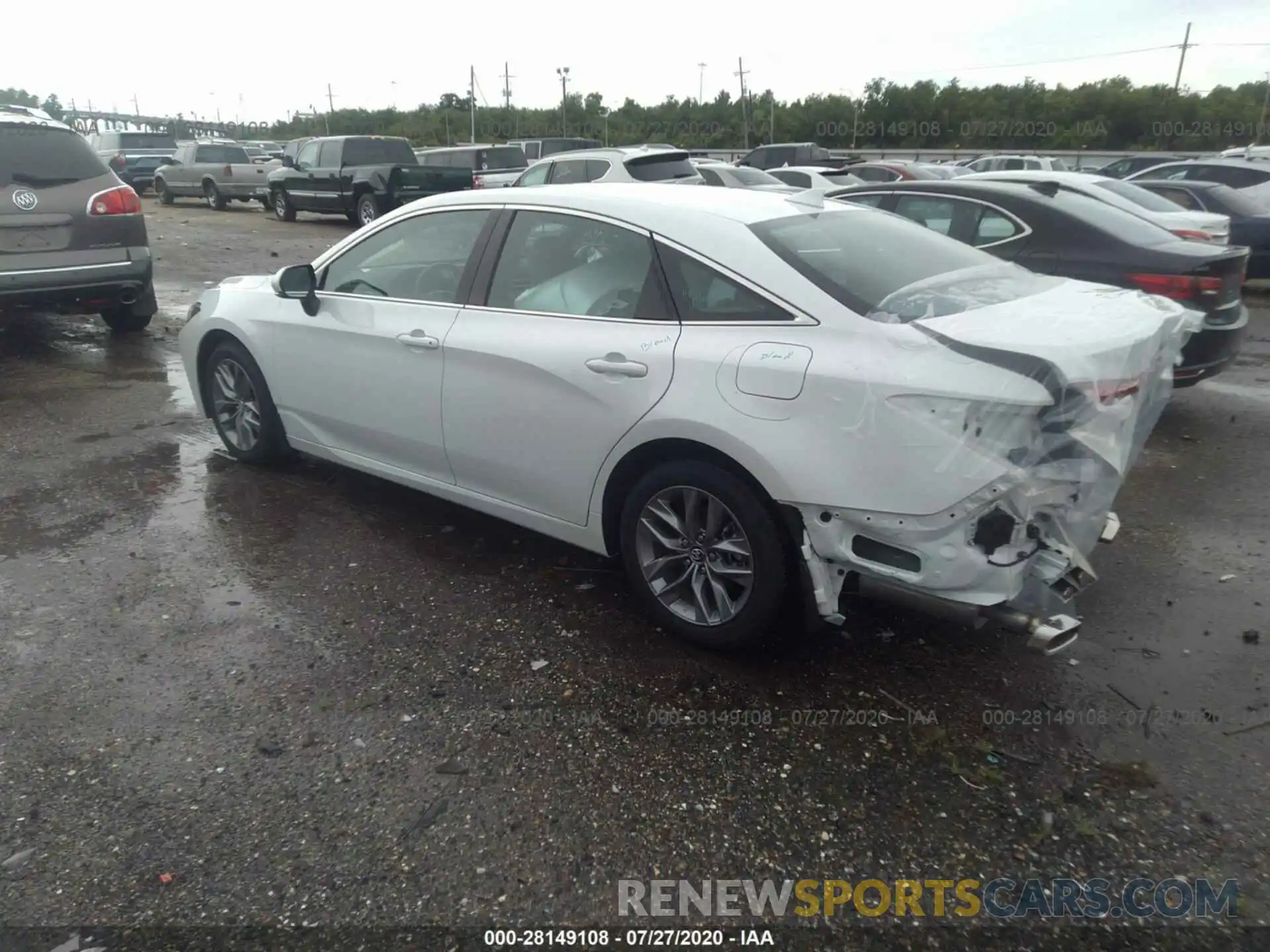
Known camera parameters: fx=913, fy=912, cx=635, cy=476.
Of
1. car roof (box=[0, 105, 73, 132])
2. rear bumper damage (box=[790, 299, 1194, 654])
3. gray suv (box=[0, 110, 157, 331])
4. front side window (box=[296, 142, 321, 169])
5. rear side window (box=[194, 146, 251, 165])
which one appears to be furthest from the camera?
rear side window (box=[194, 146, 251, 165])

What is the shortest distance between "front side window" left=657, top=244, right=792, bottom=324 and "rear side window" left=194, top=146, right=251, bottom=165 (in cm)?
2475

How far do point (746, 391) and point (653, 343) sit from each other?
0.47 metres

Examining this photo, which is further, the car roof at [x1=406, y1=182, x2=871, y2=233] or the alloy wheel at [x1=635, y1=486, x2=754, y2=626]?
the car roof at [x1=406, y1=182, x2=871, y2=233]

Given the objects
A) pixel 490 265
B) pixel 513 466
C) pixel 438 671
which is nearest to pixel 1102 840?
pixel 438 671

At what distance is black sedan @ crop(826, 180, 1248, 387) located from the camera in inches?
225

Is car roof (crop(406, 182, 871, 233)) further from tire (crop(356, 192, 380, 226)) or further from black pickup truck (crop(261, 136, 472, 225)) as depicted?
tire (crop(356, 192, 380, 226))

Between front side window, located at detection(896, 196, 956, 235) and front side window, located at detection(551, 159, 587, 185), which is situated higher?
front side window, located at detection(551, 159, 587, 185)

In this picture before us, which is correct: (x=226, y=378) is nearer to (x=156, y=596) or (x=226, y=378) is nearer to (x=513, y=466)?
(x=156, y=596)

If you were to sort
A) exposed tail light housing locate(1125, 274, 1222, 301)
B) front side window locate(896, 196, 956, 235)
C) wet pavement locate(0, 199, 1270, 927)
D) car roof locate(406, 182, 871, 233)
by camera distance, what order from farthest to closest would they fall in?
front side window locate(896, 196, 956, 235), exposed tail light housing locate(1125, 274, 1222, 301), car roof locate(406, 182, 871, 233), wet pavement locate(0, 199, 1270, 927)

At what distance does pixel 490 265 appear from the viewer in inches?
157

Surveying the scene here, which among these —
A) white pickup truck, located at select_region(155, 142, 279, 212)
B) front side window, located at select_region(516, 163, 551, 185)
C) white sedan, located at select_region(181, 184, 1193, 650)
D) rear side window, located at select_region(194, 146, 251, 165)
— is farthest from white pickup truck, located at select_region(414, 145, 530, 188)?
white sedan, located at select_region(181, 184, 1193, 650)

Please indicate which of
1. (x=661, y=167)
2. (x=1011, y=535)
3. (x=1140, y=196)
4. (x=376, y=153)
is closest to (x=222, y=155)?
(x=376, y=153)

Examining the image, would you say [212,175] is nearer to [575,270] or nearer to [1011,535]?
[575,270]

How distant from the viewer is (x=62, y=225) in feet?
23.9
